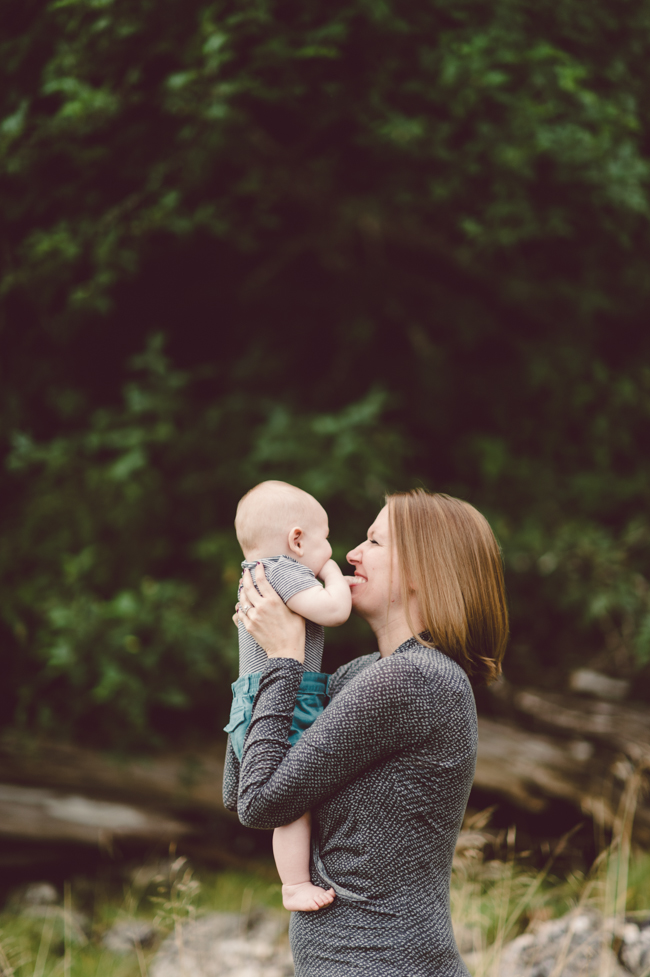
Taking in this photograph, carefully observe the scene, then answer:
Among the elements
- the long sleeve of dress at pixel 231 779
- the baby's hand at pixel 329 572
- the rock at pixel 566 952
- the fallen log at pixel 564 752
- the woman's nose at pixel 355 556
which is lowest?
the rock at pixel 566 952

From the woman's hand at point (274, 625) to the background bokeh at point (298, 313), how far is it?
3.49ft

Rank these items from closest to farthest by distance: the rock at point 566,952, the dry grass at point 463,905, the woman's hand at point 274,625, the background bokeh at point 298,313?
1. the woman's hand at point 274,625
2. the rock at point 566,952
3. the dry grass at point 463,905
4. the background bokeh at point 298,313

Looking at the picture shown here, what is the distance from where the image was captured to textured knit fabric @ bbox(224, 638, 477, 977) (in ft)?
4.81

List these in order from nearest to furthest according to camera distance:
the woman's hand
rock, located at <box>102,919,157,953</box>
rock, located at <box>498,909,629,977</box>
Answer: the woman's hand < rock, located at <box>498,909,629,977</box> < rock, located at <box>102,919,157,953</box>

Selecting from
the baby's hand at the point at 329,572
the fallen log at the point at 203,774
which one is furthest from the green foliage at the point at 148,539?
the baby's hand at the point at 329,572

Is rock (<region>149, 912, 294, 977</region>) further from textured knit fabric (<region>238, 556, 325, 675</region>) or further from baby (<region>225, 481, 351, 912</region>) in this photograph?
textured knit fabric (<region>238, 556, 325, 675</region>)

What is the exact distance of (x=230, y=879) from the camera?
370 cm

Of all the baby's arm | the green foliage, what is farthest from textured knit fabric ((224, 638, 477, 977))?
the green foliage

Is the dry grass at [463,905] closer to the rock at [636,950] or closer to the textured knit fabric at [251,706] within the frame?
the rock at [636,950]

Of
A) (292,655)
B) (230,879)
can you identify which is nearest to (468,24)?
(292,655)

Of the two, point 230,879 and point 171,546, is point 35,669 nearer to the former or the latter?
point 171,546

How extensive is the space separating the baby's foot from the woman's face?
0.57 m

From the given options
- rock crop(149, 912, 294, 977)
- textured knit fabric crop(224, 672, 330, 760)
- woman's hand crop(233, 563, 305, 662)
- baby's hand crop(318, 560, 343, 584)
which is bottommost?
rock crop(149, 912, 294, 977)

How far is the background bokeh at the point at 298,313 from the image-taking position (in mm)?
2910
